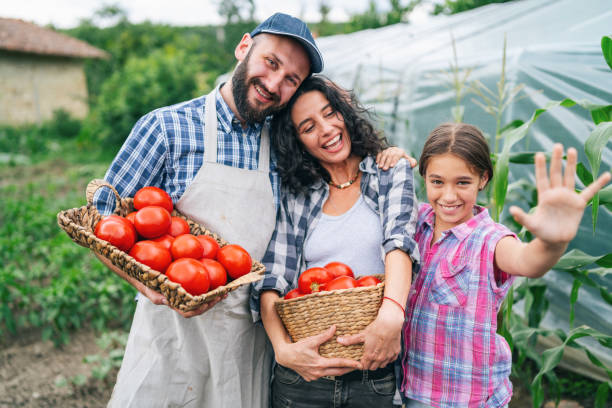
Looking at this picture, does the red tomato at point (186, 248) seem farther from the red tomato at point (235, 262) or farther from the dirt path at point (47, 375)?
the dirt path at point (47, 375)

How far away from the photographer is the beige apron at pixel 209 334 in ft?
5.26

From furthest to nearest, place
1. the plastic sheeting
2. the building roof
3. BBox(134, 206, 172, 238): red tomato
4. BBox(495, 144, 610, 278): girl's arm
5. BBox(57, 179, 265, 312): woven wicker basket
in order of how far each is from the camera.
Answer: the building roof
the plastic sheeting
BBox(134, 206, 172, 238): red tomato
BBox(57, 179, 265, 312): woven wicker basket
BBox(495, 144, 610, 278): girl's arm

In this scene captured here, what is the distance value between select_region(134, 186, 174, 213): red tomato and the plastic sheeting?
129 centimetres

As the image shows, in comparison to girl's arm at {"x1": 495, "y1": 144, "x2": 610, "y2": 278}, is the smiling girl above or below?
below

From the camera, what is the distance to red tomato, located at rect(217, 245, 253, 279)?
4.77ft

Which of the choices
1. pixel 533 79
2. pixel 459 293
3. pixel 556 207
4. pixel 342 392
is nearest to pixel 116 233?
pixel 342 392

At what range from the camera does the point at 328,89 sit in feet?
5.88

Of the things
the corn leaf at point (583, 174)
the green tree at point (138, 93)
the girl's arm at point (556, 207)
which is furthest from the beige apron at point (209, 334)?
the green tree at point (138, 93)

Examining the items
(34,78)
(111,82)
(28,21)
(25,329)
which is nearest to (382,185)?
(25,329)

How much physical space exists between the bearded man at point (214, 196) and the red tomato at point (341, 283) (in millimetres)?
396

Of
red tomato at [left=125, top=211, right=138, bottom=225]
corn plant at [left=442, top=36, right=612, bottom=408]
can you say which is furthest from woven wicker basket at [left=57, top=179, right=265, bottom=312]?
corn plant at [left=442, top=36, right=612, bottom=408]

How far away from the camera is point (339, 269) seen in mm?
1555

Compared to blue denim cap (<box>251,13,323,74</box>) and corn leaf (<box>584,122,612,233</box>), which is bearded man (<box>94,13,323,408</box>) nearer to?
blue denim cap (<box>251,13,323,74</box>)

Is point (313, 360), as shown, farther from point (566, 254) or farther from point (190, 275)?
point (566, 254)
